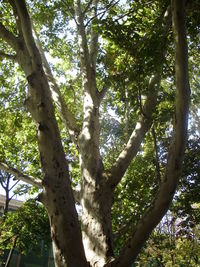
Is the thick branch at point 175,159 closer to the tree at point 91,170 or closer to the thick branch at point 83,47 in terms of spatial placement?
the tree at point 91,170

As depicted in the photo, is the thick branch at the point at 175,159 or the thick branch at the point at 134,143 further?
the thick branch at the point at 134,143

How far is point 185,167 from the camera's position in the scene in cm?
654

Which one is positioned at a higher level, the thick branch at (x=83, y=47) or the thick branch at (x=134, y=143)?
the thick branch at (x=83, y=47)

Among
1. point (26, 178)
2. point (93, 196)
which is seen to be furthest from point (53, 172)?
point (26, 178)

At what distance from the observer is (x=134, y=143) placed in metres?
3.55

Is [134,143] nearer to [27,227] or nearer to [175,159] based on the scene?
[175,159]

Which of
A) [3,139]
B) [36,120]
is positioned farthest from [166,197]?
[3,139]

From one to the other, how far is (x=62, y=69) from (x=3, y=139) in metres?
3.78

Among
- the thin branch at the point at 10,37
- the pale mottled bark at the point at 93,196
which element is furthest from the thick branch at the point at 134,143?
the thin branch at the point at 10,37

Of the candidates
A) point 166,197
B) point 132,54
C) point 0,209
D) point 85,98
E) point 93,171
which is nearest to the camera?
point 166,197

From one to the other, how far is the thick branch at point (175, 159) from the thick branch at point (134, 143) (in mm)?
1017

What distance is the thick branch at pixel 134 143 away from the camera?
325 cm

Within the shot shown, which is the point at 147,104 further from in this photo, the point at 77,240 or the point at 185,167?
the point at 185,167

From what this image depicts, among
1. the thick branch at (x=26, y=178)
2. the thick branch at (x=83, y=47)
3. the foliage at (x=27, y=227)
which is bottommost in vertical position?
the foliage at (x=27, y=227)
